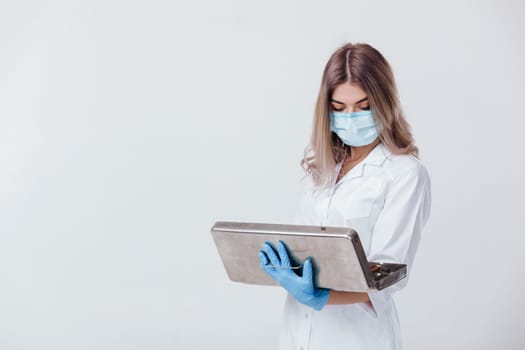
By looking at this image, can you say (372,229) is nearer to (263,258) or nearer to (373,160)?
(373,160)

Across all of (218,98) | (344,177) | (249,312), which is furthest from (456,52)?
(344,177)

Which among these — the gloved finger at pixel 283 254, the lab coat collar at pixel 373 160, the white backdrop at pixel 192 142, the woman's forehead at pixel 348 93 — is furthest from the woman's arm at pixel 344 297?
the white backdrop at pixel 192 142

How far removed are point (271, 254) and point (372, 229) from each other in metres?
0.29

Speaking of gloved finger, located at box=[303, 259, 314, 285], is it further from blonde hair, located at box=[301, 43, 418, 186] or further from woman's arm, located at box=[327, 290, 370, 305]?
blonde hair, located at box=[301, 43, 418, 186]

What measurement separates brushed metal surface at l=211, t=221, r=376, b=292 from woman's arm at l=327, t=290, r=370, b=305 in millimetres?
89

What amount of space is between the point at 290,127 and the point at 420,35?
658 mm

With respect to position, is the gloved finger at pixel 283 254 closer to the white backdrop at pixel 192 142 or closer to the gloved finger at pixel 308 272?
the gloved finger at pixel 308 272

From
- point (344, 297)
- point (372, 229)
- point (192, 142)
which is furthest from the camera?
A: point (192, 142)

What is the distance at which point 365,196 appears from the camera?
1.68 meters

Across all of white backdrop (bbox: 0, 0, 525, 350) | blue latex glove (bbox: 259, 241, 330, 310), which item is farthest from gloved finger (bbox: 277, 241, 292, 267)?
white backdrop (bbox: 0, 0, 525, 350)

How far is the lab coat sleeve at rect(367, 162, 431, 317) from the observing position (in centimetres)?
158

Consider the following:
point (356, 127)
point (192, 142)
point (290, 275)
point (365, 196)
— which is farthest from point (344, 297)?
point (192, 142)

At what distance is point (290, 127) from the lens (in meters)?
3.24

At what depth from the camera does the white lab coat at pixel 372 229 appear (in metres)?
1.60
